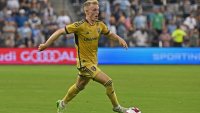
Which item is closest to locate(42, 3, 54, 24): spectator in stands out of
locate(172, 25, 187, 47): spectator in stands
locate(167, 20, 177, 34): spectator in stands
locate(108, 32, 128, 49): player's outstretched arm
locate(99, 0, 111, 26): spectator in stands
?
locate(99, 0, 111, 26): spectator in stands

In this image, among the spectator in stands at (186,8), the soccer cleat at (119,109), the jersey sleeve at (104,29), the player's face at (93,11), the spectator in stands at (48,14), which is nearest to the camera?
the player's face at (93,11)

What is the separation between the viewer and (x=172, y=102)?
1569 cm

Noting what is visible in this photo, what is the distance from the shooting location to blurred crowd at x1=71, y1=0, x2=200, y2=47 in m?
33.8

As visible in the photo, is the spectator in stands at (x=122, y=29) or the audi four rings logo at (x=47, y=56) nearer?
the audi four rings logo at (x=47, y=56)

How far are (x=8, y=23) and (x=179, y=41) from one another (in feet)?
28.6

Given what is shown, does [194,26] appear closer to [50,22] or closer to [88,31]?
[50,22]

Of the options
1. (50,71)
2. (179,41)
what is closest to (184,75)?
(50,71)

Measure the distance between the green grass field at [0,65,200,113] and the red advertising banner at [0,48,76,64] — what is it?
353 cm

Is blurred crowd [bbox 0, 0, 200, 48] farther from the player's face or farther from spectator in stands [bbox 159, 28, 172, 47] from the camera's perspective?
the player's face

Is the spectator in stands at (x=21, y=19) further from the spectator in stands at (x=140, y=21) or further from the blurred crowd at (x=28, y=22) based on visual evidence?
the spectator in stands at (x=140, y=21)

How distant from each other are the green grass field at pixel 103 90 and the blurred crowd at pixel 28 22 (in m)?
5.03

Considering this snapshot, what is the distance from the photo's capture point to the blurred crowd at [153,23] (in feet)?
111

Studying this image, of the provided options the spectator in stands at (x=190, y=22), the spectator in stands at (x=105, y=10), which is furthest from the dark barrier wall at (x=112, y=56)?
the spectator in stands at (x=105, y=10)

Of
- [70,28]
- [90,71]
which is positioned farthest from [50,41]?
[90,71]
